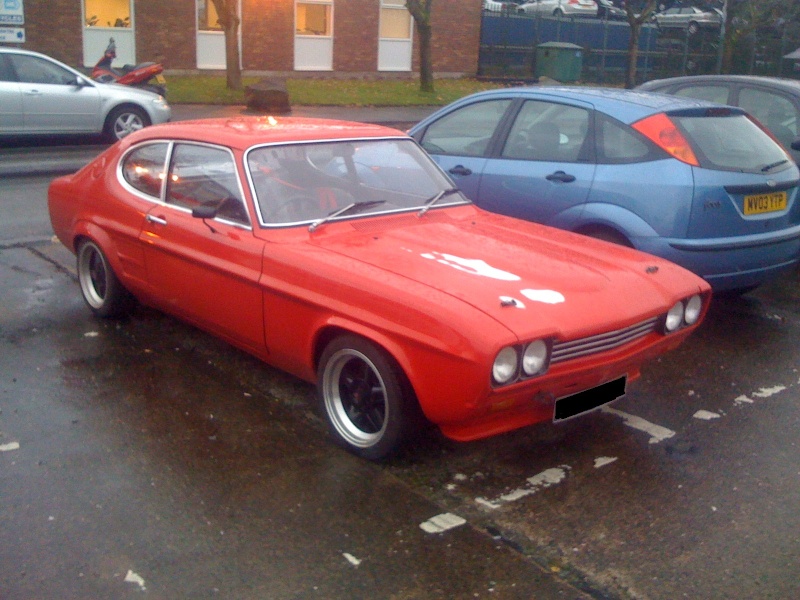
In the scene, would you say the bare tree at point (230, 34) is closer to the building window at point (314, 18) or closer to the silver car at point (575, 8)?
the building window at point (314, 18)

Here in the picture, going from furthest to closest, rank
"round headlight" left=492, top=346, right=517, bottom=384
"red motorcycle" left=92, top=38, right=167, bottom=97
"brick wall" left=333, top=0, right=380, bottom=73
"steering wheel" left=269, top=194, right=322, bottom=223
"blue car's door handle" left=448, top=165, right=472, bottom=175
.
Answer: "brick wall" left=333, top=0, right=380, bottom=73 < "red motorcycle" left=92, top=38, right=167, bottom=97 < "blue car's door handle" left=448, top=165, right=472, bottom=175 < "steering wheel" left=269, top=194, right=322, bottom=223 < "round headlight" left=492, top=346, right=517, bottom=384

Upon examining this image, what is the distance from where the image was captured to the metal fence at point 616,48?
30.1 meters

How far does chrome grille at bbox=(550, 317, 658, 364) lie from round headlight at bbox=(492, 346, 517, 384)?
0.21m

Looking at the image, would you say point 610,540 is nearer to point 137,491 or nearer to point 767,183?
point 137,491

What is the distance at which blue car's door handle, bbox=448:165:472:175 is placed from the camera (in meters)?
6.90

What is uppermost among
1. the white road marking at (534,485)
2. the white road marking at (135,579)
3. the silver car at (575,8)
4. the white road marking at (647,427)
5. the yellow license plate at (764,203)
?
the silver car at (575,8)

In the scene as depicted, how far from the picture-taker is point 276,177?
4980mm

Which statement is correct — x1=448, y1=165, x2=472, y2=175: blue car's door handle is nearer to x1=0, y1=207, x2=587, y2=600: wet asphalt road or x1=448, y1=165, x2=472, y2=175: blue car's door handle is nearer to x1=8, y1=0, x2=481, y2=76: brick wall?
x1=0, y1=207, x2=587, y2=600: wet asphalt road

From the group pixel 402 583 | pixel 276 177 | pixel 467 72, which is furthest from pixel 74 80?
pixel 467 72

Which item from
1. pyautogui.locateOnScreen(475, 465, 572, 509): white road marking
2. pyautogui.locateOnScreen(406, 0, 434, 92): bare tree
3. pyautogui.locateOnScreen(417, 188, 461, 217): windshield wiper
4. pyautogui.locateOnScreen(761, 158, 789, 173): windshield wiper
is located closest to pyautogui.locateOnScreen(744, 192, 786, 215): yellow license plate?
pyautogui.locateOnScreen(761, 158, 789, 173): windshield wiper

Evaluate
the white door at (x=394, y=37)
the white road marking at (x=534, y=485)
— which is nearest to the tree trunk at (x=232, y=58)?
the white door at (x=394, y=37)

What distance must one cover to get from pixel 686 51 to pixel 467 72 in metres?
7.73

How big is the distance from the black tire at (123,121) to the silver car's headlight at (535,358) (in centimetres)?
1238

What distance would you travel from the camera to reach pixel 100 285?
20.2 ft
